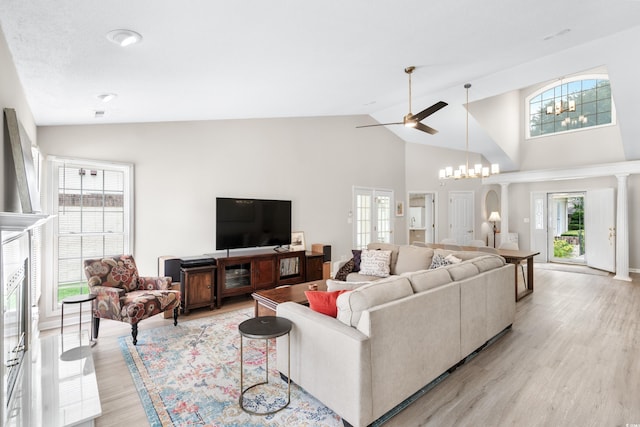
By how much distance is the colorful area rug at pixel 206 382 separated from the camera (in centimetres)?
220

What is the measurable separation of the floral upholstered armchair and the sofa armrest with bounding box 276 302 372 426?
1.73 meters

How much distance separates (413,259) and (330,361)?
2.72m

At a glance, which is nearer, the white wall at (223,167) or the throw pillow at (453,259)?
the throw pillow at (453,259)

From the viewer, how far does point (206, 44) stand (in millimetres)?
2377

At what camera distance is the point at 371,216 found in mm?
7590

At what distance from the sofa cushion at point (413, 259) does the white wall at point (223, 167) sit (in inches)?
86.0

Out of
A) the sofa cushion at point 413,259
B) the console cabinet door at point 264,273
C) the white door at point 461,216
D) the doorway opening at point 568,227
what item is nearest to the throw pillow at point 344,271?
the sofa cushion at point 413,259

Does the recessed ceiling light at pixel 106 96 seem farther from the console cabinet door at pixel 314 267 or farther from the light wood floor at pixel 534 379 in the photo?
the console cabinet door at pixel 314 267

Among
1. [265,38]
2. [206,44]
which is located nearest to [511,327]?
[265,38]

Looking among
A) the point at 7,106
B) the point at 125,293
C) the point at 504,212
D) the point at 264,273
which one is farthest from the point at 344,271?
the point at 504,212

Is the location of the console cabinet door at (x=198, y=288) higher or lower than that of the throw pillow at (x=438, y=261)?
lower

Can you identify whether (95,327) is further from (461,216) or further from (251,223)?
(461,216)

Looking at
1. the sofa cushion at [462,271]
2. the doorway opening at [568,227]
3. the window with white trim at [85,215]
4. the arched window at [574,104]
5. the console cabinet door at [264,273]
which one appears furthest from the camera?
the doorway opening at [568,227]

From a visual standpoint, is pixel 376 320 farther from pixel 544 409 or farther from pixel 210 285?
pixel 210 285
